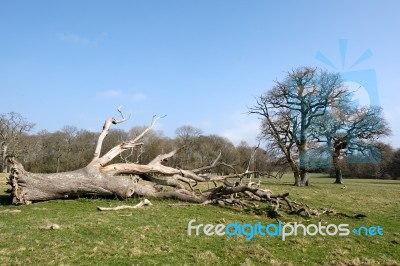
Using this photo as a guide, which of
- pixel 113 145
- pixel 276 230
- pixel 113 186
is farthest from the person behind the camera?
pixel 113 145

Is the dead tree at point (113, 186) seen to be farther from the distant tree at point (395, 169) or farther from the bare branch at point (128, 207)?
the distant tree at point (395, 169)

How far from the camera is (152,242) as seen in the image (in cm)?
755

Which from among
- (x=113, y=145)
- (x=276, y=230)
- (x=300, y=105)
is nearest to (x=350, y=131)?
(x=300, y=105)

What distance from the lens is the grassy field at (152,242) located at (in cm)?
652

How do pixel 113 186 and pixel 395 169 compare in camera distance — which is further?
pixel 395 169

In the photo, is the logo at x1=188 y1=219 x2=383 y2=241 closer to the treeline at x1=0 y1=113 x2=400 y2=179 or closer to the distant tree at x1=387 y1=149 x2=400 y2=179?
the treeline at x1=0 y1=113 x2=400 y2=179

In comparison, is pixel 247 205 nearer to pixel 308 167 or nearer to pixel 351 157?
pixel 308 167

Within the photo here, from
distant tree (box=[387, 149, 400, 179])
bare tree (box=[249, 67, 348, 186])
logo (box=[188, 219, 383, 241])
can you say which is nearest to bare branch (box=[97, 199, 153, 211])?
logo (box=[188, 219, 383, 241])

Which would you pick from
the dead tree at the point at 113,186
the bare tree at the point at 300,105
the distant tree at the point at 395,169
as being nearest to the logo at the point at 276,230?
the dead tree at the point at 113,186

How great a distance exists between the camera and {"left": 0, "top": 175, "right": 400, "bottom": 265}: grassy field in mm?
6516

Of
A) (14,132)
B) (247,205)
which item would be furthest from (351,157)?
(14,132)

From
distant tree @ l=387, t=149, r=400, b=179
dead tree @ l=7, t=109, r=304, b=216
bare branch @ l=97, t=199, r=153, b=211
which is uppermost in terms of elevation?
distant tree @ l=387, t=149, r=400, b=179

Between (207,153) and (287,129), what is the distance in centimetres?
3227

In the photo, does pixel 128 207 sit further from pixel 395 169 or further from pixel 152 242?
pixel 395 169
